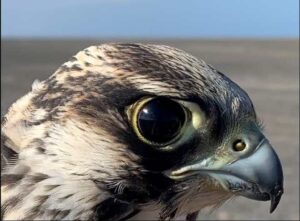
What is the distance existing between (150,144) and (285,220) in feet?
17.0

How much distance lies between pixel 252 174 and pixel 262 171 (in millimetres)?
30

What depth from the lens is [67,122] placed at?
2.53 m

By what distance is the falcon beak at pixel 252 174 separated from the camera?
2.57 meters

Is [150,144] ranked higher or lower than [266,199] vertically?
higher

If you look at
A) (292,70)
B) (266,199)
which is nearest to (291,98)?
(292,70)

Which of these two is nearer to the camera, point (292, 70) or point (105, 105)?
point (105, 105)

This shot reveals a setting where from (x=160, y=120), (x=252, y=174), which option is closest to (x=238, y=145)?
(x=252, y=174)

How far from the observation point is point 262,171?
8.40 feet

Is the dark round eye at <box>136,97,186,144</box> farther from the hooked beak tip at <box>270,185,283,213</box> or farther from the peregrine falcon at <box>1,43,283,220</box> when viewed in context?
the hooked beak tip at <box>270,185,283,213</box>

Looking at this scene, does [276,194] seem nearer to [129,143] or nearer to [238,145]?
[238,145]

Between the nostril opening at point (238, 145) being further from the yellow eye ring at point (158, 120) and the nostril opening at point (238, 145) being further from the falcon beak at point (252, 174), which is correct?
the yellow eye ring at point (158, 120)

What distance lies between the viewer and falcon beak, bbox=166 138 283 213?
2568 millimetres

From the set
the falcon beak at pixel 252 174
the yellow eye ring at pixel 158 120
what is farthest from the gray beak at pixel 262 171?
the yellow eye ring at pixel 158 120

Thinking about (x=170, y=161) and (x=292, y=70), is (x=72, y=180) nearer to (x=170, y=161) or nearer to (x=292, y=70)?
(x=170, y=161)
